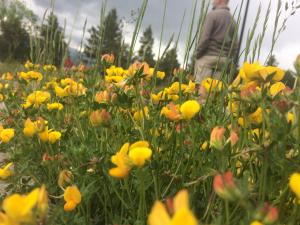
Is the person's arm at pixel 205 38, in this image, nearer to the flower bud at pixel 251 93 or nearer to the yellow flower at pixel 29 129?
the yellow flower at pixel 29 129

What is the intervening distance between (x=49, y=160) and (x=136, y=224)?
500 millimetres

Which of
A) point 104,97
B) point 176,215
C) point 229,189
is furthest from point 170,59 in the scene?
point 176,215

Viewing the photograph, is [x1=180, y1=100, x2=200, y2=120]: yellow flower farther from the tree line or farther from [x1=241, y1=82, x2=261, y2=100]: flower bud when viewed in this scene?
the tree line

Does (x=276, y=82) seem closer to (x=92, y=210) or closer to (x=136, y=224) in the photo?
(x=136, y=224)

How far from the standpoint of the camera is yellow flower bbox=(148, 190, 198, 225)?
0.37 meters

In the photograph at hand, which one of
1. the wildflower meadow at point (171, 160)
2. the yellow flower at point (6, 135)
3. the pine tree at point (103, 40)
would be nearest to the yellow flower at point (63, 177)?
the wildflower meadow at point (171, 160)

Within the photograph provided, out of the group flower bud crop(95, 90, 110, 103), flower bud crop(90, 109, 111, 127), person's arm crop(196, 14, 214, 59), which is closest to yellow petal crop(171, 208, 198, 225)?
flower bud crop(90, 109, 111, 127)

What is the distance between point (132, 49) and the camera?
70.7 inches

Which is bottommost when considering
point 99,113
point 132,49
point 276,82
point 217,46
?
point 99,113

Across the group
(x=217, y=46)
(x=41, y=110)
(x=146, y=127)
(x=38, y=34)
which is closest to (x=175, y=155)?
(x=146, y=127)

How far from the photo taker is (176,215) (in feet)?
1.24

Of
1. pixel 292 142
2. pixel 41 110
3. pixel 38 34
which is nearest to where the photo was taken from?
pixel 292 142

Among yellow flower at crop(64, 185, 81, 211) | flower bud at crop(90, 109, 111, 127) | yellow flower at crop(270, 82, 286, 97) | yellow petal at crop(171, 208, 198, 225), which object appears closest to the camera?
yellow petal at crop(171, 208, 198, 225)

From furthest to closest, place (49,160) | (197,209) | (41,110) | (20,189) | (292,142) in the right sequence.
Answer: (41,110), (20,189), (49,160), (197,209), (292,142)
